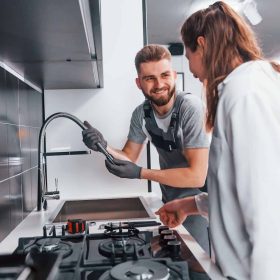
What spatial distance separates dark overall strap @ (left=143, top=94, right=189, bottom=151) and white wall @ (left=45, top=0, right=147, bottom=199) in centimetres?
17

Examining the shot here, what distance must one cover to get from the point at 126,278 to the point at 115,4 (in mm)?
1509

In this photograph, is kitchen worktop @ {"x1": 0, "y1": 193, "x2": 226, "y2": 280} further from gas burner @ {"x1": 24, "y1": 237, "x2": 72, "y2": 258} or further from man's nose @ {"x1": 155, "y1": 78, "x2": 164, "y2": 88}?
man's nose @ {"x1": 155, "y1": 78, "x2": 164, "y2": 88}

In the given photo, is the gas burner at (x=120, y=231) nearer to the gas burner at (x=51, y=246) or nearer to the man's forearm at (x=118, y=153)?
the gas burner at (x=51, y=246)

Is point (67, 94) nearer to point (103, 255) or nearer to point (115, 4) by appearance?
point (115, 4)

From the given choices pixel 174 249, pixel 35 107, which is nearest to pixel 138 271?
pixel 174 249

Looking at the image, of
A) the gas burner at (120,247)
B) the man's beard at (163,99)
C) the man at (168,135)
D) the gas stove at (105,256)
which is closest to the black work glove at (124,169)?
the man at (168,135)

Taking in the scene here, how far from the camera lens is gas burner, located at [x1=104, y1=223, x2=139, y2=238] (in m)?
0.94

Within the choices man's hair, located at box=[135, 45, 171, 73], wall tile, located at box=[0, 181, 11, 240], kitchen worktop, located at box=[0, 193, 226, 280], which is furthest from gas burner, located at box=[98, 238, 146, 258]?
man's hair, located at box=[135, 45, 171, 73]

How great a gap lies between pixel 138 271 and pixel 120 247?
204mm

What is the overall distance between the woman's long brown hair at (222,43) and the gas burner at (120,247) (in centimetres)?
41

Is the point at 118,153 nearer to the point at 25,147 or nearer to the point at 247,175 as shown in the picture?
the point at 25,147

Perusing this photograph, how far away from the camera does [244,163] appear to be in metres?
0.65

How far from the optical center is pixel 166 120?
161 centimetres

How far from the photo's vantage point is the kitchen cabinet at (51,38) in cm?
66
